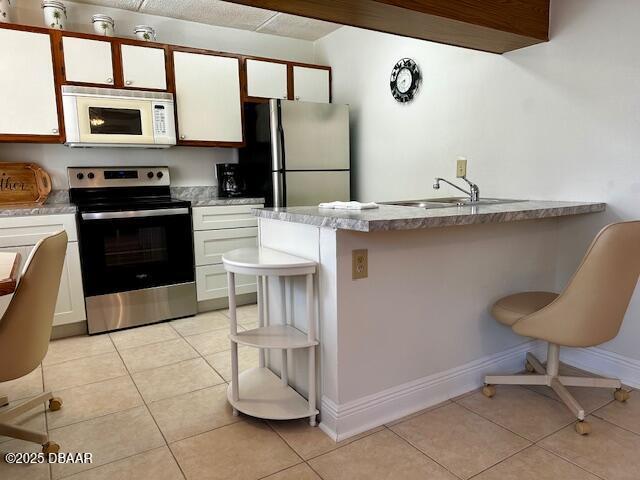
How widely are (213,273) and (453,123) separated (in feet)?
7.24

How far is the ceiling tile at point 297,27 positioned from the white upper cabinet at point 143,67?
1.10m

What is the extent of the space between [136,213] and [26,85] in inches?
44.2

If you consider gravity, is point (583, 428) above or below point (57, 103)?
below

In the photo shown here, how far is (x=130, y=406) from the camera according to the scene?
218 cm

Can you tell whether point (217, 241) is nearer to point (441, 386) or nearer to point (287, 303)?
point (287, 303)

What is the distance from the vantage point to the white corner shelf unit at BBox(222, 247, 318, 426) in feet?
6.12

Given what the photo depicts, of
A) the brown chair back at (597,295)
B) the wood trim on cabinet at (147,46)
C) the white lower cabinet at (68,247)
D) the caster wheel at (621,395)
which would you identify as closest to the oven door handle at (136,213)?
the white lower cabinet at (68,247)

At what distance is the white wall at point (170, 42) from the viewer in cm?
340

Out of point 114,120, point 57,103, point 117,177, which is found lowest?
point 117,177

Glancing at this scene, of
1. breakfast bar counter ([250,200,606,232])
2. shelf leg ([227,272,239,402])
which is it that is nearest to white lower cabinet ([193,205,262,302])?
breakfast bar counter ([250,200,606,232])

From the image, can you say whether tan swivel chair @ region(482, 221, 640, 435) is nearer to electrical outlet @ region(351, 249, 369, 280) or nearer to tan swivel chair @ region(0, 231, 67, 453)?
electrical outlet @ region(351, 249, 369, 280)

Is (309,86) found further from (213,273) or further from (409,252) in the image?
(409,252)

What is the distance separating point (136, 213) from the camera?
3.25 m

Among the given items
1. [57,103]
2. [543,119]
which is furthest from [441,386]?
[57,103]
